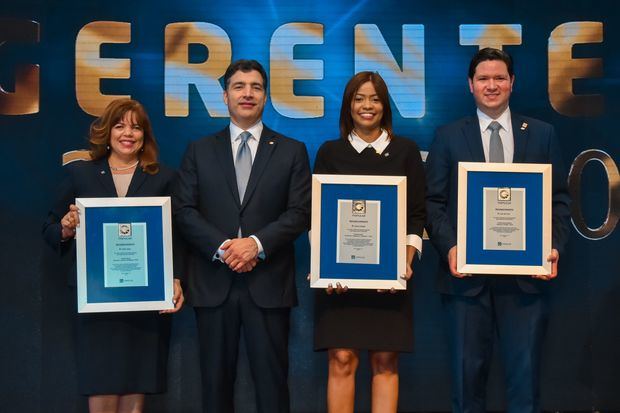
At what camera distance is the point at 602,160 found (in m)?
4.51

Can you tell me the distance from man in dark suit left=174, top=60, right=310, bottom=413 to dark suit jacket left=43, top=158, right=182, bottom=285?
0.31 ft

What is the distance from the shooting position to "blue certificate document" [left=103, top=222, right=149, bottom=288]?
11.2 ft

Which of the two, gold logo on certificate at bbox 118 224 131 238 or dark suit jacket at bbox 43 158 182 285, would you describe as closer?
gold logo on certificate at bbox 118 224 131 238

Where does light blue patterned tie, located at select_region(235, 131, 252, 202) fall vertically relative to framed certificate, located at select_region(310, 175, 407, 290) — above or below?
above

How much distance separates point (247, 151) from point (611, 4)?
2.44 meters

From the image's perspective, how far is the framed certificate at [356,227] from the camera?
335cm

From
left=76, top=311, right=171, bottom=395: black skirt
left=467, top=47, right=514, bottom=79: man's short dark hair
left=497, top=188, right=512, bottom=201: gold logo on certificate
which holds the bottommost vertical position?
left=76, top=311, right=171, bottom=395: black skirt

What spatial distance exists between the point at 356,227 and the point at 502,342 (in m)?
0.82

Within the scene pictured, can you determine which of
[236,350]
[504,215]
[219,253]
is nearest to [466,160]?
[504,215]

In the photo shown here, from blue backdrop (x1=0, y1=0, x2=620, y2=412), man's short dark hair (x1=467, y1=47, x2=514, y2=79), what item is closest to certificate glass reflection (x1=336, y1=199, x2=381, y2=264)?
man's short dark hair (x1=467, y1=47, x2=514, y2=79)

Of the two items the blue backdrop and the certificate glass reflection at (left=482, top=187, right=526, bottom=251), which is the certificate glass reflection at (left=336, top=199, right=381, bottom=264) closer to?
the certificate glass reflection at (left=482, top=187, right=526, bottom=251)

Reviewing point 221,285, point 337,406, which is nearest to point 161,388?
point 221,285

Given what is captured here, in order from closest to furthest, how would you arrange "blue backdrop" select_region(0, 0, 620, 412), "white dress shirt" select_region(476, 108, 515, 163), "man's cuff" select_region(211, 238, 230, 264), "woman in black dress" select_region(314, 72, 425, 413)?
"man's cuff" select_region(211, 238, 230, 264)
"woman in black dress" select_region(314, 72, 425, 413)
"white dress shirt" select_region(476, 108, 515, 163)
"blue backdrop" select_region(0, 0, 620, 412)

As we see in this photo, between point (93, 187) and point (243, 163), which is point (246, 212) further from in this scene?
point (93, 187)
